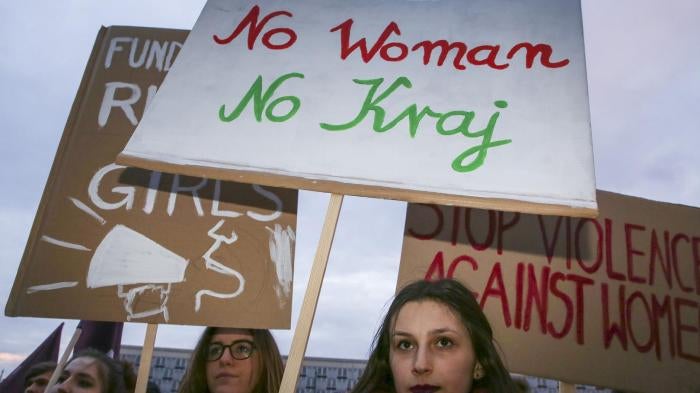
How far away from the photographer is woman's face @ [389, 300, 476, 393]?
170 centimetres

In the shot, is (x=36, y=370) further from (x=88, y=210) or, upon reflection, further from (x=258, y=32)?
(x=258, y=32)

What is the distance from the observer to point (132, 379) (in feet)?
10.0

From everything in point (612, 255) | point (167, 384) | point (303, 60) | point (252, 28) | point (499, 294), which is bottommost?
point (167, 384)

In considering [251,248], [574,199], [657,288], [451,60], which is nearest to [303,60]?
[451,60]

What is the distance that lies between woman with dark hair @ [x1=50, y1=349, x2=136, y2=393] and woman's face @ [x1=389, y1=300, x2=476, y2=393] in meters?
1.79

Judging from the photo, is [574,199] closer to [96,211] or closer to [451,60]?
[451,60]

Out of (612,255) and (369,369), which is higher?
(612,255)

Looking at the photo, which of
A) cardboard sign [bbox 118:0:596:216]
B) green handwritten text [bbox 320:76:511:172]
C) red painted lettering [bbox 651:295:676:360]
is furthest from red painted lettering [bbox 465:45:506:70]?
red painted lettering [bbox 651:295:676:360]

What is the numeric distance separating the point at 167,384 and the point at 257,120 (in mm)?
26362

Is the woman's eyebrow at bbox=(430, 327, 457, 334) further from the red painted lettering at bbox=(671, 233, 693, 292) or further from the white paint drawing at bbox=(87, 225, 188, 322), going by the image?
the red painted lettering at bbox=(671, 233, 693, 292)

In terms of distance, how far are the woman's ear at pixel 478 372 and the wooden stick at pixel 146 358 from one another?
1097mm

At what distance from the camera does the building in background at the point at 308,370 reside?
24.7 meters

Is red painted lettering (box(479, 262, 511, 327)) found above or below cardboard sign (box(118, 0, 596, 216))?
below

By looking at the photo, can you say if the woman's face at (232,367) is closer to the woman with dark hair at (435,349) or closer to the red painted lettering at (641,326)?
the woman with dark hair at (435,349)
